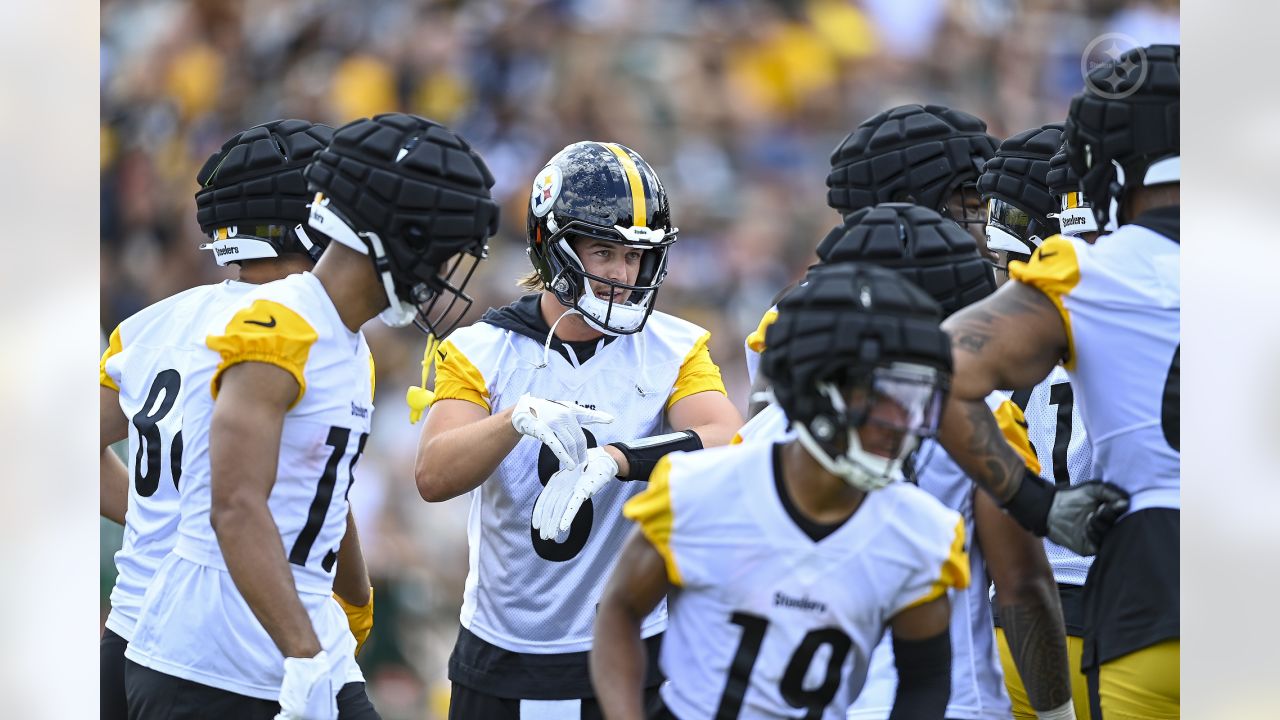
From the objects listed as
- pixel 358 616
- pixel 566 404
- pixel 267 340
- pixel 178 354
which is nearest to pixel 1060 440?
pixel 566 404

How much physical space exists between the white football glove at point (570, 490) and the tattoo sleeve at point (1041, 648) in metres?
0.97

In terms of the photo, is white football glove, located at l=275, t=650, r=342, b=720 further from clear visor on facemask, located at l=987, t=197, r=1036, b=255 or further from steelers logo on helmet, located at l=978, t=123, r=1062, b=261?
clear visor on facemask, located at l=987, t=197, r=1036, b=255

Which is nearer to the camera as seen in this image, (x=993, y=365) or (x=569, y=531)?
(x=993, y=365)

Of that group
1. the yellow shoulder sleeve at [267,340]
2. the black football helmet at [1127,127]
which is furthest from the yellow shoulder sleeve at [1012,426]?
the yellow shoulder sleeve at [267,340]

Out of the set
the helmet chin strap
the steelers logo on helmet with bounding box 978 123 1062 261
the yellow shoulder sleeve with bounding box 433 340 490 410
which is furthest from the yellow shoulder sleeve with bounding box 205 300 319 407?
the steelers logo on helmet with bounding box 978 123 1062 261

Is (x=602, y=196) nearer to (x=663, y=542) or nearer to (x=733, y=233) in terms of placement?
(x=663, y=542)

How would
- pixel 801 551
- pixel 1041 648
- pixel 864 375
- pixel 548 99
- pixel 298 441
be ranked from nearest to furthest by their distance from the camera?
pixel 864 375 < pixel 801 551 < pixel 298 441 < pixel 1041 648 < pixel 548 99

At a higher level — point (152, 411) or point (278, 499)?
point (152, 411)

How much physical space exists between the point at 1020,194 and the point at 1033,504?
1581 mm

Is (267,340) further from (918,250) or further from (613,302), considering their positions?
(918,250)

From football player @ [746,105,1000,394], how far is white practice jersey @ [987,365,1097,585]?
50cm

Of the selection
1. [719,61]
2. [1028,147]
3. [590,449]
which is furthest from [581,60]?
[590,449]

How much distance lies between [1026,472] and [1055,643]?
1.73 feet

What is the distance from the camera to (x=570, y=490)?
140 inches
